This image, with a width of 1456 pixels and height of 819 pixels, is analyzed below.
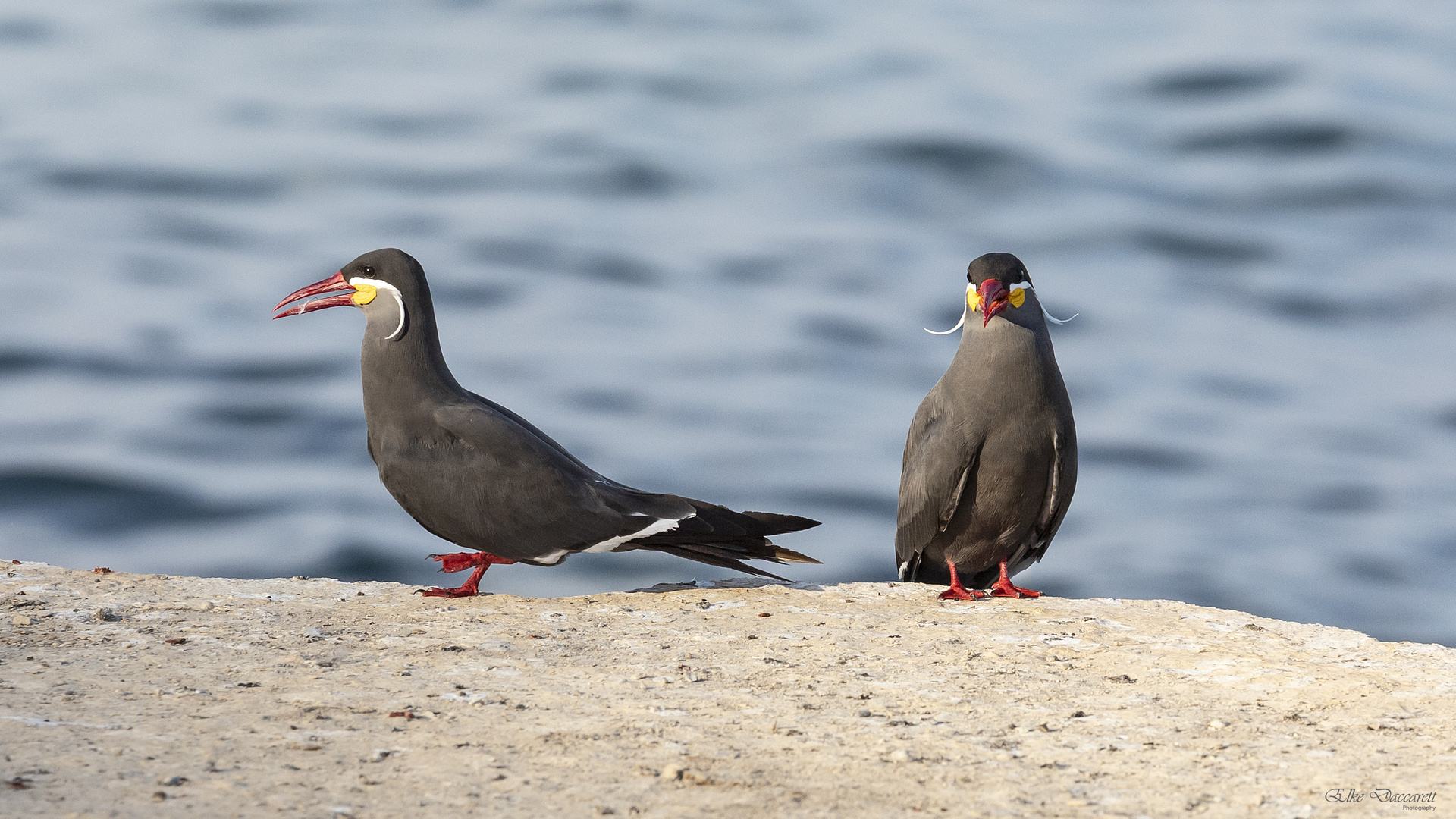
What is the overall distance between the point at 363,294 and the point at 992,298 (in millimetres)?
2573

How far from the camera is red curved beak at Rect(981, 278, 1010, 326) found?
614 centimetres

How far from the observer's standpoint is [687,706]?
4484 mm

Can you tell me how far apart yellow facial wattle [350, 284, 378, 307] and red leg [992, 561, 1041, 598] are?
2.83m

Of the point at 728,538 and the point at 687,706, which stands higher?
the point at 728,538

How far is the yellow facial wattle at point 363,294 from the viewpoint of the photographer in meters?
6.21

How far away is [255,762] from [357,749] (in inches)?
10.3

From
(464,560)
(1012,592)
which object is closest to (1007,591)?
(1012,592)

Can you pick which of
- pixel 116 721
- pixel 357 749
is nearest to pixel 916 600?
pixel 357 749

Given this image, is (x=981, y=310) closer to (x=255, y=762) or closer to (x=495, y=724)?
(x=495, y=724)

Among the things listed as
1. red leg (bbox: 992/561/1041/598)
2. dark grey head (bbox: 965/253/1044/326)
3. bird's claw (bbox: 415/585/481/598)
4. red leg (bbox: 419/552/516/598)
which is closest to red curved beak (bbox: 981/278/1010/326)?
dark grey head (bbox: 965/253/1044/326)

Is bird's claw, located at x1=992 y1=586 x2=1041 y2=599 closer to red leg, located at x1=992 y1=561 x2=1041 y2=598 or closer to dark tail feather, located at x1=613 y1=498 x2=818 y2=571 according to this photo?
red leg, located at x1=992 y1=561 x2=1041 y2=598

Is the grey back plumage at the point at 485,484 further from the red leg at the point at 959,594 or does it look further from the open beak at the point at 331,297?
the red leg at the point at 959,594

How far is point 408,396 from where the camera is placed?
19.9 ft

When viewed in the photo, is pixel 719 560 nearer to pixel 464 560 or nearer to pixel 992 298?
pixel 464 560
